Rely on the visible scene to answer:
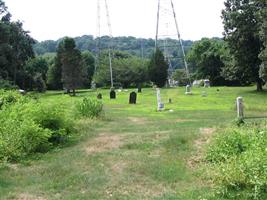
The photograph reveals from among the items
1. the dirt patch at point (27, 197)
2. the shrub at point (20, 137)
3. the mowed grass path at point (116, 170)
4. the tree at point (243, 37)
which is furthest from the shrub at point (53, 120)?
the tree at point (243, 37)

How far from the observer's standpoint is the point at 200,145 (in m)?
14.1

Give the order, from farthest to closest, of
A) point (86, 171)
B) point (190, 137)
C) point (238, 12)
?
1. point (238, 12)
2. point (190, 137)
3. point (86, 171)

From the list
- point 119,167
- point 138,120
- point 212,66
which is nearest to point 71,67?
point 212,66

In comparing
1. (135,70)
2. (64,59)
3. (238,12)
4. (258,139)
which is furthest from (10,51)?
(258,139)

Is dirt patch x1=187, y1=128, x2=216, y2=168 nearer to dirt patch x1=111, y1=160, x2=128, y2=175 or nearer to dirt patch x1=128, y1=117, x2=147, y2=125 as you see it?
dirt patch x1=111, y1=160, x2=128, y2=175

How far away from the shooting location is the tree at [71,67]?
65.2 metres

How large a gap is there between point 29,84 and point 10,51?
29.9ft

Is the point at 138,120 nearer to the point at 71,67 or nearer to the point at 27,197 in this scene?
the point at 27,197

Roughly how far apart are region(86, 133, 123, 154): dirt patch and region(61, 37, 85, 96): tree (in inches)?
1927

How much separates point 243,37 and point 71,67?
2416cm

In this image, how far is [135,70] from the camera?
91.6m

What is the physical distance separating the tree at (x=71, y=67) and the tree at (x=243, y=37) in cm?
2104

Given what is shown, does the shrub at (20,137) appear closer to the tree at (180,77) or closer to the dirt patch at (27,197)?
the dirt patch at (27,197)

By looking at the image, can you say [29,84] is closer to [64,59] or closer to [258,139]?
[64,59]
